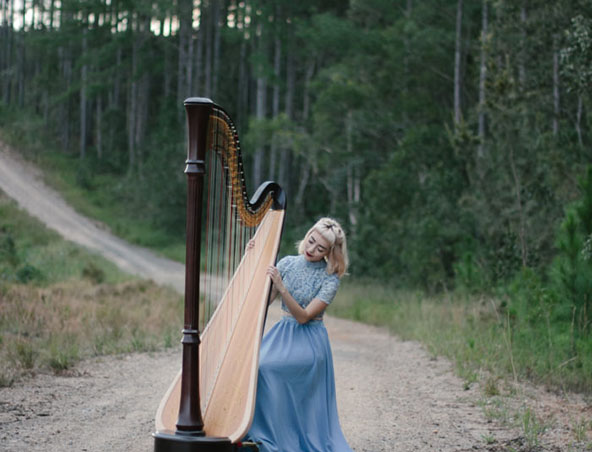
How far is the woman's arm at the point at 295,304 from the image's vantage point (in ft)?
16.9

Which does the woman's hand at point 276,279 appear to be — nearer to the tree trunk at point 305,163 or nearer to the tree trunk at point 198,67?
the tree trunk at point 305,163

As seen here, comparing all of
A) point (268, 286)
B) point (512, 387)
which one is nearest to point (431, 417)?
point (512, 387)

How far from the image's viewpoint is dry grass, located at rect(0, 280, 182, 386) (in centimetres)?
861

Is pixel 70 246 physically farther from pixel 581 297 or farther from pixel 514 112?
pixel 581 297

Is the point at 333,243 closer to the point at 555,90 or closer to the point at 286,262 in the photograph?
the point at 286,262

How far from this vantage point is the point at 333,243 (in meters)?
5.31

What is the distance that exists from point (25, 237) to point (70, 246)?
1836mm

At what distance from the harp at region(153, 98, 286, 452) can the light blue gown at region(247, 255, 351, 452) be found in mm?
184

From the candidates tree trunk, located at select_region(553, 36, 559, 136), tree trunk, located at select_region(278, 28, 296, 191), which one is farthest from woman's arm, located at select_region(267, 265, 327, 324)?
tree trunk, located at select_region(278, 28, 296, 191)

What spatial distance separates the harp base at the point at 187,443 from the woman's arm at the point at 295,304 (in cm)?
127

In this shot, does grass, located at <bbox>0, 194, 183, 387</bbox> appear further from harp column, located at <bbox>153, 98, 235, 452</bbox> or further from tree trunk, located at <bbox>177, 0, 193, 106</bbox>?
tree trunk, located at <bbox>177, 0, 193, 106</bbox>

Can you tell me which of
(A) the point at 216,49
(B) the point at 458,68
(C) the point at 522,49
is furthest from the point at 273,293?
(A) the point at 216,49

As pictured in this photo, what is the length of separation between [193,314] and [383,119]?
23251 millimetres

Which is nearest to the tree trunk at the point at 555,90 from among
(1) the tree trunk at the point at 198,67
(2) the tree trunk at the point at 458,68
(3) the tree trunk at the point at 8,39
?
(2) the tree trunk at the point at 458,68
